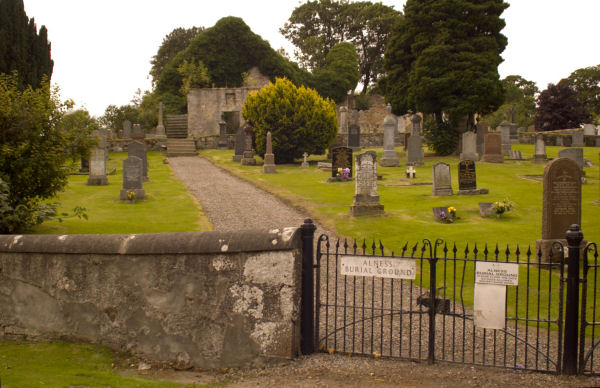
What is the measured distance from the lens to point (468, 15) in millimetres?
30531

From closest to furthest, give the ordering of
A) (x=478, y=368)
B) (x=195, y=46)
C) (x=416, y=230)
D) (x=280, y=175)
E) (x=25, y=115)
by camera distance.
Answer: (x=478, y=368) → (x=25, y=115) → (x=416, y=230) → (x=280, y=175) → (x=195, y=46)

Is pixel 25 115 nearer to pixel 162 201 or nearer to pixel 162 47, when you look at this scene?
pixel 162 201

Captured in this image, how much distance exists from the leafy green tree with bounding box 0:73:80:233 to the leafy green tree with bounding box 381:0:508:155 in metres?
20.9

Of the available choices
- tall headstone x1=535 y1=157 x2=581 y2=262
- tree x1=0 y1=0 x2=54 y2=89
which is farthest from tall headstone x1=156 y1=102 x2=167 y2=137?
tall headstone x1=535 y1=157 x2=581 y2=262

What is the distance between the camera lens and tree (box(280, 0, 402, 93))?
59.4 m

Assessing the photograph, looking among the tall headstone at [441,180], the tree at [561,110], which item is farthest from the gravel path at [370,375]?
the tree at [561,110]

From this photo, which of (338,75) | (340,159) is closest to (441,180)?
(340,159)

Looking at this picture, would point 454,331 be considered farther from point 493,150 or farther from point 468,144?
point 493,150

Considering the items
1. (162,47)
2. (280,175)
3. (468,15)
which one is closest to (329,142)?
(280,175)

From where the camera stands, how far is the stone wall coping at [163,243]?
21.5ft

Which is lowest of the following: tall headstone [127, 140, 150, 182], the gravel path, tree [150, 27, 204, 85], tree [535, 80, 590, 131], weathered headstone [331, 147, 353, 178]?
the gravel path

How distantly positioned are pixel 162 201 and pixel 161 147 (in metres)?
20.7

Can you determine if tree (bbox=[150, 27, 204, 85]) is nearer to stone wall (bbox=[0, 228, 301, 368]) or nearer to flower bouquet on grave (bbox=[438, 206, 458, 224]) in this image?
flower bouquet on grave (bbox=[438, 206, 458, 224])

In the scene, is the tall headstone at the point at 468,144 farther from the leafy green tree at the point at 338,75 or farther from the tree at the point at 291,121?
the leafy green tree at the point at 338,75
